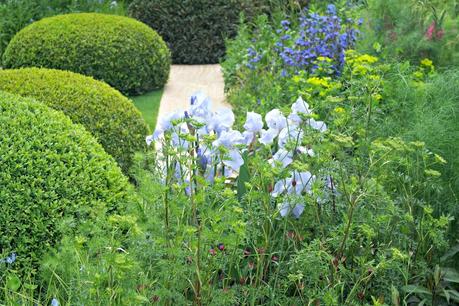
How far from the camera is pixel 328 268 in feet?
9.50

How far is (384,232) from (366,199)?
0.56 feet

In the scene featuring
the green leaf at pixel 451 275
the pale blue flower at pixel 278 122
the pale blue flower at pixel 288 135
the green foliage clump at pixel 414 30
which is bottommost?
the green leaf at pixel 451 275

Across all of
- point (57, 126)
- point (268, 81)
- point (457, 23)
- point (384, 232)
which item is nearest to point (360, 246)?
point (384, 232)

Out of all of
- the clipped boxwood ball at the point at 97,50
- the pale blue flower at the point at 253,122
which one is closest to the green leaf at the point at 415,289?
the pale blue flower at the point at 253,122

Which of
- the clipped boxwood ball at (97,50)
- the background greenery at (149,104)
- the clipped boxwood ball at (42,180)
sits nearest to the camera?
the clipped boxwood ball at (42,180)

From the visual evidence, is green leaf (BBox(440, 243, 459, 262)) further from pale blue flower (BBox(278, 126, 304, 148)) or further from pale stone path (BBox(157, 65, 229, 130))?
pale stone path (BBox(157, 65, 229, 130))

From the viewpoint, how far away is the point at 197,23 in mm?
10922

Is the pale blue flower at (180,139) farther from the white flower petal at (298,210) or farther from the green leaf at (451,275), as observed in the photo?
the green leaf at (451,275)

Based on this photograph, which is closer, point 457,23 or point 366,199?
point 366,199

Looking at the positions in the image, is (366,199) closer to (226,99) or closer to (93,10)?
(226,99)

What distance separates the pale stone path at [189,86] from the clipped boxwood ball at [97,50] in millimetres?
322

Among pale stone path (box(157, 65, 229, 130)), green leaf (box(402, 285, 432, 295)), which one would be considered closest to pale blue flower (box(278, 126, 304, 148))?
green leaf (box(402, 285, 432, 295))

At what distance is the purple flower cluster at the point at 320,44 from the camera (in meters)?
7.37

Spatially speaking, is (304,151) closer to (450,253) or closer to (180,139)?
(180,139)
